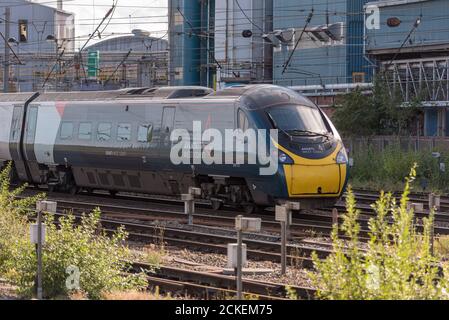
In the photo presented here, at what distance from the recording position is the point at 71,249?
1237cm

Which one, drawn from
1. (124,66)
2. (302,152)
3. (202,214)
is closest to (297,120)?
(302,152)

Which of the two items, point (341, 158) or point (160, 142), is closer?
point (341, 158)

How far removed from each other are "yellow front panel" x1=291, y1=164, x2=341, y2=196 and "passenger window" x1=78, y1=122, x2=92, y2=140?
804cm

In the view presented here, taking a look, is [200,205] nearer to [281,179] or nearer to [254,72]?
[281,179]

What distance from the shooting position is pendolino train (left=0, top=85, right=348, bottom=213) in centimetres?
1986

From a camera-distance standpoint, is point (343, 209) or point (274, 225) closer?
point (274, 225)

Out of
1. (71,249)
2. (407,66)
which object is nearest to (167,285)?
(71,249)

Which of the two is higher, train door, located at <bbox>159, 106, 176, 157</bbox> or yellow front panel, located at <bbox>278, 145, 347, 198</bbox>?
train door, located at <bbox>159, 106, 176, 157</bbox>

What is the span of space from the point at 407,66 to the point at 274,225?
27.8 m

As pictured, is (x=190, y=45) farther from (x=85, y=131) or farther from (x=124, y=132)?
(x=124, y=132)

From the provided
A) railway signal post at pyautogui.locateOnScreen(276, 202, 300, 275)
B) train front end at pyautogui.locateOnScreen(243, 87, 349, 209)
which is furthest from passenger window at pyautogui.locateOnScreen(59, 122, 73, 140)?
railway signal post at pyautogui.locateOnScreen(276, 202, 300, 275)

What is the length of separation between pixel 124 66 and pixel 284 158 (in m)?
36.5

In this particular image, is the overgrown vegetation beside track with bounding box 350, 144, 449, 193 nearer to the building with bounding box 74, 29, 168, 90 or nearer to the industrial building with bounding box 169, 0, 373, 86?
the building with bounding box 74, 29, 168, 90

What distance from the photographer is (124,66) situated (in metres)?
54.8
